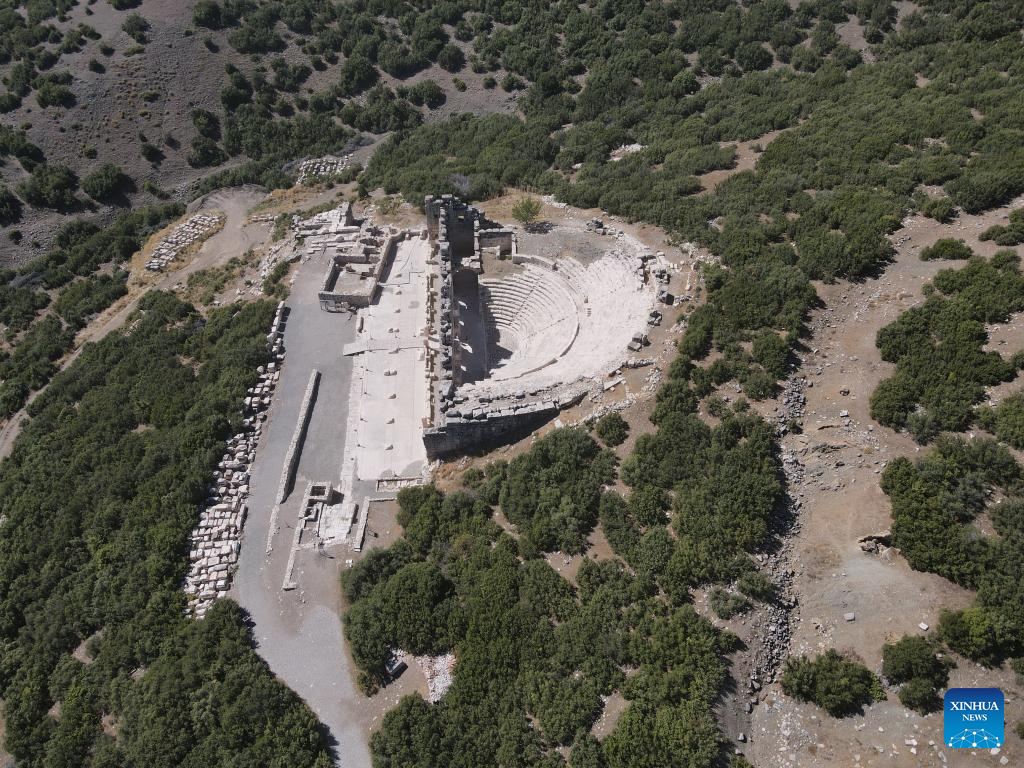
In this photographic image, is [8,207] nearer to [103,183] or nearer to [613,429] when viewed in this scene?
[103,183]

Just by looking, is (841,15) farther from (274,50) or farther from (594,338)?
(274,50)

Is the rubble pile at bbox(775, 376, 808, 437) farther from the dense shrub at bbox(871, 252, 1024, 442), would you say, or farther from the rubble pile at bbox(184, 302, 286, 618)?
the rubble pile at bbox(184, 302, 286, 618)

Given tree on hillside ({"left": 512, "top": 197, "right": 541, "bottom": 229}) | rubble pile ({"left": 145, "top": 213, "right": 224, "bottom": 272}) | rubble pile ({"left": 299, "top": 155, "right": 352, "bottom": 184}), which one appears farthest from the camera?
rubble pile ({"left": 299, "top": 155, "right": 352, "bottom": 184})

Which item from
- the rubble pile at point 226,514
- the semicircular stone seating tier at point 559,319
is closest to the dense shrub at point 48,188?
the rubble pile at point 226,514

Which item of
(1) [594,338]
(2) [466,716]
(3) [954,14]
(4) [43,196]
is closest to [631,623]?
(2) [466,716]

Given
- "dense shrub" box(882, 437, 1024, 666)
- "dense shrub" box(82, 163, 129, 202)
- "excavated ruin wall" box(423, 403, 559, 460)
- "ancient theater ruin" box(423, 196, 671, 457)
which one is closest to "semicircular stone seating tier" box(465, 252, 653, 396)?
"ancient theater ruin" box(423, 196, 671, 457)

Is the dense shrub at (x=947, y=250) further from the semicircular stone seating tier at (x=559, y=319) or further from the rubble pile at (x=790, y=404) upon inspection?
the semicircular stone seating tier at (x=559, y=319)

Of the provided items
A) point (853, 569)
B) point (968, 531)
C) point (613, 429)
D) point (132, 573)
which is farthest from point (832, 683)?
point (132, 573)
